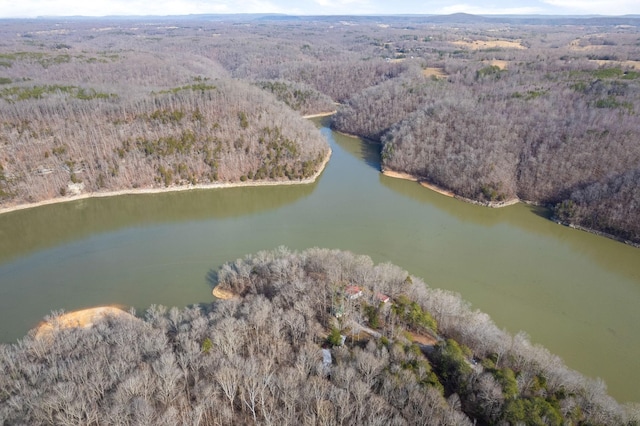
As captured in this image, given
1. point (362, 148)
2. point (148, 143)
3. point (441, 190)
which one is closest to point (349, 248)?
point (441, 190)

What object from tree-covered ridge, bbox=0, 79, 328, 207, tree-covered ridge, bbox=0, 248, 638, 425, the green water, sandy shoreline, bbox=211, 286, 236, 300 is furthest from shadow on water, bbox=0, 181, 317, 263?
tree-covered ridge, bbox=0, 248, 638, 425

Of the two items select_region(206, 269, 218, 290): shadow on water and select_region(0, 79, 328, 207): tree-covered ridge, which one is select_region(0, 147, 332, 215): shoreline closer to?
select_region(0, 79, 328, 207): tree-covered ridge

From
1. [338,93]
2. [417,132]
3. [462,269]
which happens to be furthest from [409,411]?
[338,93]

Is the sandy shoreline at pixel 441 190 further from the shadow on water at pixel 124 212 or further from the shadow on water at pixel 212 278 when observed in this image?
the shadow on water at pixel 212 278

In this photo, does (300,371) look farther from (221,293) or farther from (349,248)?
(349,248)

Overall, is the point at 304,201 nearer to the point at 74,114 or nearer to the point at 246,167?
the point at 246,167

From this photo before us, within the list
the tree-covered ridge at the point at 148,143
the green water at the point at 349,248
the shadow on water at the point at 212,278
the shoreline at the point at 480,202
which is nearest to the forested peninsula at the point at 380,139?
the tree-covered ridge at the point at 148,143
